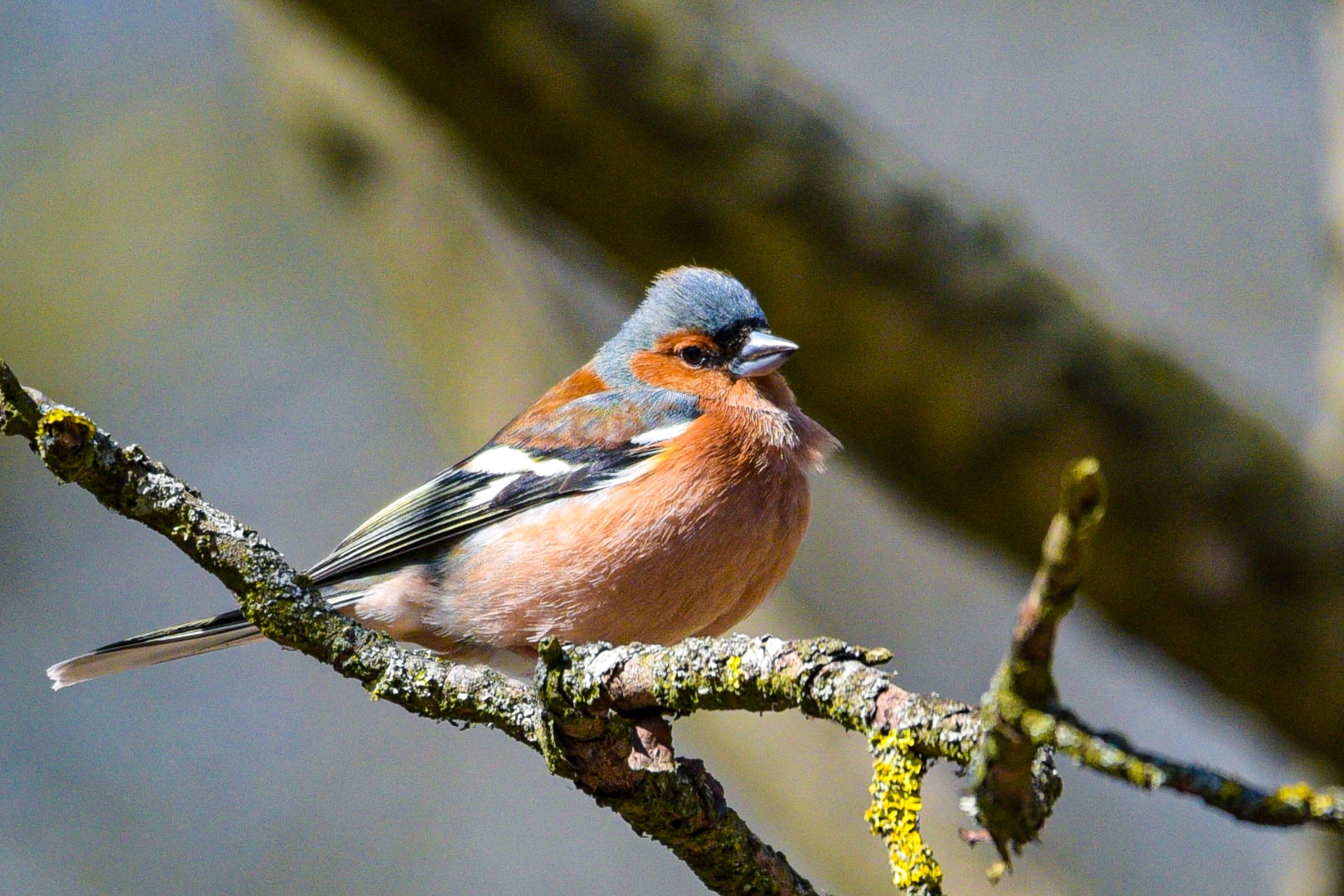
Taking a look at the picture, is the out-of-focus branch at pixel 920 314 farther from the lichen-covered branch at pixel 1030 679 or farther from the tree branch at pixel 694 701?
the lichen-covered branch at pixel 1030 679

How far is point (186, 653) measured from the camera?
3.56 metres

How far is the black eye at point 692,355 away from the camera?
4.56 metres

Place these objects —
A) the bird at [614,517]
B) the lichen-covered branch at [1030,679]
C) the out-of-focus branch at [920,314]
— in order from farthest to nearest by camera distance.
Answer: the out-of-focus branch at [920,314] < the bird at [614,517] < the lichen-covered branch at [1030,679]

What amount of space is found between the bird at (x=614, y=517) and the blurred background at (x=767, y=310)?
1.28 meters

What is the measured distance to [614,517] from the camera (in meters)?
3.63

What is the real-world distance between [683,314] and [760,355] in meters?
0.37

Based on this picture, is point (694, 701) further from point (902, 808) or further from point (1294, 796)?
point (1294, 796)

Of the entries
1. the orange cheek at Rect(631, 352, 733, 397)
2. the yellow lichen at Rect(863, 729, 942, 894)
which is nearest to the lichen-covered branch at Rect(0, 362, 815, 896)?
the yellow lichen at Rect(863, 729, 942, 894)

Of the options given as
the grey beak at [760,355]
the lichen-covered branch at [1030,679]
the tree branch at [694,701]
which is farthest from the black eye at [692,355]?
the lichen-covered branch at [1030,679]

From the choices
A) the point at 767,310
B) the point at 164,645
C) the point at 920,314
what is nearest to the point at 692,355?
the point at 767,310

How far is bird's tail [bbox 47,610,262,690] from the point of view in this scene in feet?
11.1

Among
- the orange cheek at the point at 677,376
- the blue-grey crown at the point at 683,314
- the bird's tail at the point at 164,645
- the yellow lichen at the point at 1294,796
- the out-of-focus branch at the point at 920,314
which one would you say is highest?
the out-of-focus branch at the point at 920,314

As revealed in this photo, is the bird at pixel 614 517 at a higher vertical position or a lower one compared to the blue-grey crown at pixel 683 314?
lower

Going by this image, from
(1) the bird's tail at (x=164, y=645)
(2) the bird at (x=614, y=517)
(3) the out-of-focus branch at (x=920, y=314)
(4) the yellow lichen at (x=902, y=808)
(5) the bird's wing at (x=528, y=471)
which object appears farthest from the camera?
(3) the out-of-focus branch at (x=920, y=314)
